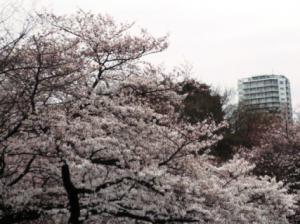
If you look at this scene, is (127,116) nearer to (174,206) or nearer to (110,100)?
(110,100)

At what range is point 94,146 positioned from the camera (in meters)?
10.9

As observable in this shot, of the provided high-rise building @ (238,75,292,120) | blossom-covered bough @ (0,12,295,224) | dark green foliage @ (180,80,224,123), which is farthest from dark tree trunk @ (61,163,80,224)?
high-rise building @ (238,75,292,120)

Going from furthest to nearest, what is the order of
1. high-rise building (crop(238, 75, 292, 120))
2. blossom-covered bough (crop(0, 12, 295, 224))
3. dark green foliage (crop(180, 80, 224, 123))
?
high-rise building (crop(238, 75, 292, 120)) < dark green foliage (crop(180, 80, 224, 123)) < blossom-covered bough (crop(0, 12, 295, 224))

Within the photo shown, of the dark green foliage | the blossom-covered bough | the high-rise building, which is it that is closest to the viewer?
the blossom-covered bough

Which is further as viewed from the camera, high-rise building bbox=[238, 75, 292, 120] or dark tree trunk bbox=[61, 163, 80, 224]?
high-rise building bbox=[238, 75, 292, 120]

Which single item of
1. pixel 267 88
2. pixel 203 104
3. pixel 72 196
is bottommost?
pixel 72 196

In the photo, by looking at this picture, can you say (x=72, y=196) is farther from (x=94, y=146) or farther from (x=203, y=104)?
(x=203, y=104)

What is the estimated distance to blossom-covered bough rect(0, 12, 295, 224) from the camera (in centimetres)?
1059

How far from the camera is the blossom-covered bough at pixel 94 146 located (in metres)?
10.6

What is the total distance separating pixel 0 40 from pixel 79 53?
9.83 feet

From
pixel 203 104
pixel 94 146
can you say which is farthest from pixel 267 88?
pixel 94 146

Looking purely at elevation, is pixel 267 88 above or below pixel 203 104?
above

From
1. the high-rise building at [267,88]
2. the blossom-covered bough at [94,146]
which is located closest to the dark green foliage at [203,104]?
the blossom-covered bough at [94,146]

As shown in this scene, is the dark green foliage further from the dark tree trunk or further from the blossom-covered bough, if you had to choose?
the dark tree trunk
